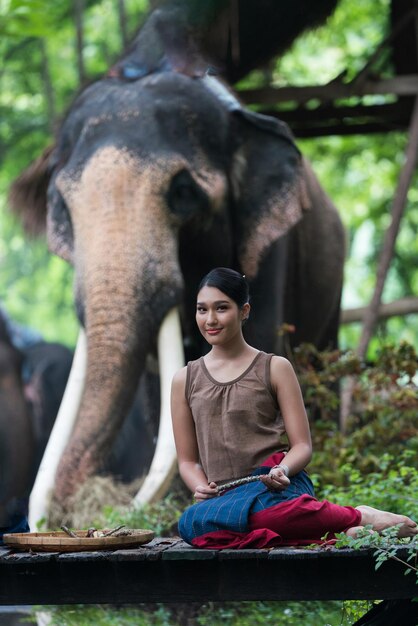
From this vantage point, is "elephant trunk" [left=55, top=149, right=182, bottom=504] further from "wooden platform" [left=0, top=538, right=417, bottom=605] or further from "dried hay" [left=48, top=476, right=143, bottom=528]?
"wooden platform" [left=0, top=538, right=417, bottom=605]

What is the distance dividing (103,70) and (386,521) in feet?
34.2

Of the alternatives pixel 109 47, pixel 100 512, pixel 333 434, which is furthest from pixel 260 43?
pixel 109 47

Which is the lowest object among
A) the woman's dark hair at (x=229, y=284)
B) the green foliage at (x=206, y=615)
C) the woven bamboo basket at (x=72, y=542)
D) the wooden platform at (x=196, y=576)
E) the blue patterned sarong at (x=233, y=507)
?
the green foliage at (x=206, y=615)

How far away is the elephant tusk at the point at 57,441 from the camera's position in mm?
6637

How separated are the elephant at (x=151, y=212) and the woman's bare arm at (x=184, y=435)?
2.65 m

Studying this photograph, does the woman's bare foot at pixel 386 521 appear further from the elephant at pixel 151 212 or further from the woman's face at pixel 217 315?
the elephant at pixel 151 212

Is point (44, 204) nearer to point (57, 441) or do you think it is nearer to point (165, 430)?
point (57, 441)

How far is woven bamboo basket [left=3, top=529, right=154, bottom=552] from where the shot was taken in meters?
3.77

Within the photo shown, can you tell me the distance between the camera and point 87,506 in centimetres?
A: 663

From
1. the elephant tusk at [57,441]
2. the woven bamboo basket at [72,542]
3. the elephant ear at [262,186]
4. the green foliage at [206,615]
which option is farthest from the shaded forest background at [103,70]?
A: the woven bamboo basket at [72,542]

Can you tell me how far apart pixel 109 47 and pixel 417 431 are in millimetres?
9498

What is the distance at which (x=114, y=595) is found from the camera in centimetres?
380

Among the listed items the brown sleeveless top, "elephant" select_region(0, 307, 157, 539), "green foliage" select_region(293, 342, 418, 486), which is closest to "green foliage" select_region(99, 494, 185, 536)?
"green foliage" select_region(293, 342, 418, 486)

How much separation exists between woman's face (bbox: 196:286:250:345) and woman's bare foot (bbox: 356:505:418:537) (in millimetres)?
647
